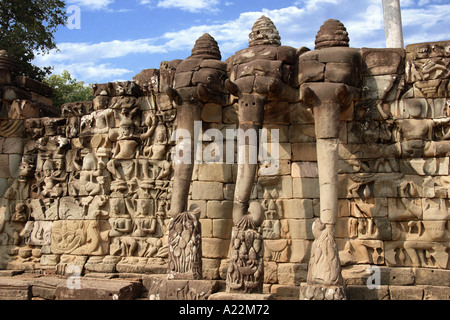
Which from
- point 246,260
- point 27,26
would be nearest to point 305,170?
point 246,260

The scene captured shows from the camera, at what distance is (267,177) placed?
877 centimetres

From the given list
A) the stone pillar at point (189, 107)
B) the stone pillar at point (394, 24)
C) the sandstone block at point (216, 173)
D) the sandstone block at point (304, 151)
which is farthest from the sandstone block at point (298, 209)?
the stone pillar at point (394, 24)

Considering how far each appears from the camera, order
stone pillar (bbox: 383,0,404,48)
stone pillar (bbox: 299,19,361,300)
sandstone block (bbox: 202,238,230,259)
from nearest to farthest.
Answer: stone pillar (bbox: 299,19,361,300) → sandstone block (bbox: 202,238,230,259) → stone pillar (bbox: 383,0,404,48)

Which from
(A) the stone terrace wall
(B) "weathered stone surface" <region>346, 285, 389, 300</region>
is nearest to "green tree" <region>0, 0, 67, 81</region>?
(A) the stone terrace wall

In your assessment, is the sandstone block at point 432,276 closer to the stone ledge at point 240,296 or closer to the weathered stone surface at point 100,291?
the stone ledge at point 240,296

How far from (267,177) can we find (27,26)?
944 cm

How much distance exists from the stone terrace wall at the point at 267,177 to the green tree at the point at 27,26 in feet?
15.5

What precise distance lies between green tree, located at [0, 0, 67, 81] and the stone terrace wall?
15.5 ft

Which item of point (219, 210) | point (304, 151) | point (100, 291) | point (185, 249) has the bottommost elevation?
point (100, 291)

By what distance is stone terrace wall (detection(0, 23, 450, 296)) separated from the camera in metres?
8.14

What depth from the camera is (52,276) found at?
9.65 m

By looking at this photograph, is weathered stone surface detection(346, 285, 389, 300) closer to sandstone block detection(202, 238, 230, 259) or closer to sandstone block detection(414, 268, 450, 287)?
sandstone block detection(414, 268, 450, 287)

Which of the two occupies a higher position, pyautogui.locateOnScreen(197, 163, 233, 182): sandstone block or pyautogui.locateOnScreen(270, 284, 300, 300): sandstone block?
pyautogui.locateOnScreen(197, 163, 233, 182): sandstone block

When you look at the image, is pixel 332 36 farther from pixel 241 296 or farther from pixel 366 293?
pixel 241 296
